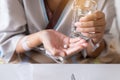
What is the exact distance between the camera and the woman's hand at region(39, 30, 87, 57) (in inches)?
28.3

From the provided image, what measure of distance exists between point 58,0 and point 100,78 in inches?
16.7

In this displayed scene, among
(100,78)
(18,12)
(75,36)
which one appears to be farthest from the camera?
(18,12)

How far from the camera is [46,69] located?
27.3 inches

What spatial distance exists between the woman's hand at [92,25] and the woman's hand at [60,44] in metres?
0.03

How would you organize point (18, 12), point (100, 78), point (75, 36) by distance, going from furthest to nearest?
point (18, 12), point (75, 36), point (100, 78)

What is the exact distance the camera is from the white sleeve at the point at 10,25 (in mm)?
868

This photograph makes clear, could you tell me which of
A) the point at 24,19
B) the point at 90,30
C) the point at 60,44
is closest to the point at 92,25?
the point at 90,30

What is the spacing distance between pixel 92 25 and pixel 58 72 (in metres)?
0.18

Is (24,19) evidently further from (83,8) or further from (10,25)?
(83,8)

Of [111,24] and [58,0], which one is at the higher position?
[58,0]

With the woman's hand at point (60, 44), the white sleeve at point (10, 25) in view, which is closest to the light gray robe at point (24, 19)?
the white sleeve at point (10, 25)

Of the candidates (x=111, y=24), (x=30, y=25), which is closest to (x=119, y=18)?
(x=111, y=24)

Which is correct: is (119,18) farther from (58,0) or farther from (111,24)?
(58,0)

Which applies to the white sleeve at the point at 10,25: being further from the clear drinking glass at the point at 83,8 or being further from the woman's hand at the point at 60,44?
the clear drinking glass at the point at 83,8
